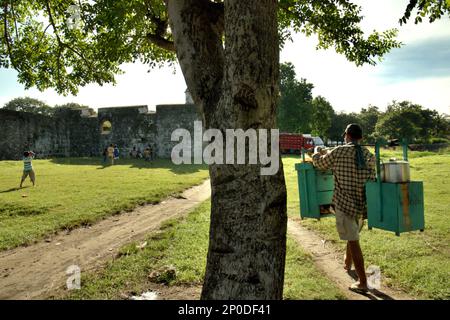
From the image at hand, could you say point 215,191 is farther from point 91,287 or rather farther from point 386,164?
point 91,287

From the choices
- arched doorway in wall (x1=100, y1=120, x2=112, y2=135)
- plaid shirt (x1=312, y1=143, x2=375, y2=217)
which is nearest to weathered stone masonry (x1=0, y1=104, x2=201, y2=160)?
arched doorway in wall (x1=100, y1=120, x2=112, y2=135)

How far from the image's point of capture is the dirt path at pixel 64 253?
16.9ft

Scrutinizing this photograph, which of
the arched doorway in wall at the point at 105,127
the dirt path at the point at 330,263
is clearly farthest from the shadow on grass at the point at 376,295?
the arched doorway in wall at the point at 105,127

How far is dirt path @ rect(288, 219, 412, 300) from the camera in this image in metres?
4.60

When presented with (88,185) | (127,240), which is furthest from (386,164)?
(88,185)

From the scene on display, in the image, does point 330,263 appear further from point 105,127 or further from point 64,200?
point 105,127

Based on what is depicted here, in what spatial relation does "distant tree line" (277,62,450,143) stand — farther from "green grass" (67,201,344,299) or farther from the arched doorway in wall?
"green grass" (67,201,344,299)

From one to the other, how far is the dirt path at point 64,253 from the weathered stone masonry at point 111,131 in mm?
→ 22521

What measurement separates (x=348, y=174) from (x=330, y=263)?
2042 mm

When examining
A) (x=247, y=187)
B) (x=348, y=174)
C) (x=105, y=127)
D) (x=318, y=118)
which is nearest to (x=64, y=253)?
(x=247, y=187)

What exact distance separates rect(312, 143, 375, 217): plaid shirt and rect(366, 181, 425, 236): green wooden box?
14.4 inches

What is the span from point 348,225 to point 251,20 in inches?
117

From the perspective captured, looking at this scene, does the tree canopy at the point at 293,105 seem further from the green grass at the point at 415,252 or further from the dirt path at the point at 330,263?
the dirt path at the point at 330,263

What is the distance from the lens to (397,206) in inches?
152
